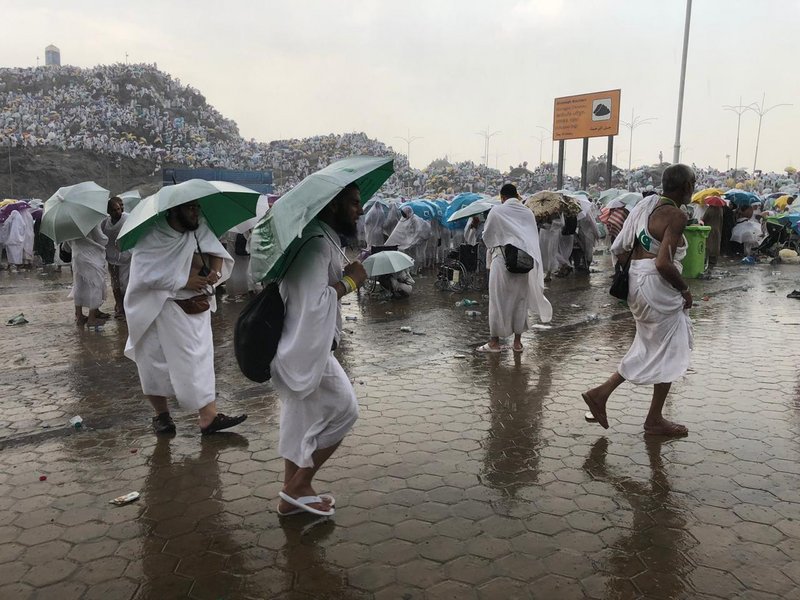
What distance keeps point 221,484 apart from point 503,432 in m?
1.91

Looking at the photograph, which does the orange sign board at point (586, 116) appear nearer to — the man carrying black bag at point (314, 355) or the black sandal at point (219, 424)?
the black sandal at point (219, 424)

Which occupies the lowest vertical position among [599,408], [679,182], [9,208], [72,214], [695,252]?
[599,408]

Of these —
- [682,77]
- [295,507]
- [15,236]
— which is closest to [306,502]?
[295,507]

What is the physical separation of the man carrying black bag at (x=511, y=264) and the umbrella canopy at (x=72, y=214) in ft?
15.1

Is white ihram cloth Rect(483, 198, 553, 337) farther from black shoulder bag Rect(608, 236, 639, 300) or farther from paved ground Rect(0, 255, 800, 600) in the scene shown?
black shoulder bag Rect(608, 236, 639, 300)

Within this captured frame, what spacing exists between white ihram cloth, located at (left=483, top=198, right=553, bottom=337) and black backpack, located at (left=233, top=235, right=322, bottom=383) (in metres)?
4.00

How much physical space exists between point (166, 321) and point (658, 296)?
321 centimetres

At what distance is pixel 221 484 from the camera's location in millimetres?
3584

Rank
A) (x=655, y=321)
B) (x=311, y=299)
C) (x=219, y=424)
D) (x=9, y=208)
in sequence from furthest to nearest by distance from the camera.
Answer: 1. (x=9, y=208)
2. (x=219, y=424)
3. (x=655, y=321)
4. (x=311, y=299)

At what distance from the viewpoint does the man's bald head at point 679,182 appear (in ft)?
12.8

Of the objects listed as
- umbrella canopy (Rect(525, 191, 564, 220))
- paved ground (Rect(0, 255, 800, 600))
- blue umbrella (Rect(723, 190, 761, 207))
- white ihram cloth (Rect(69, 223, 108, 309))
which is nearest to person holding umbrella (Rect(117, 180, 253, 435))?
paved ground (Rect(0, 255, 800, 600))

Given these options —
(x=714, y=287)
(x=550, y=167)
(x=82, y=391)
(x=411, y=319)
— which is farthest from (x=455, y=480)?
(x=550, y=167)

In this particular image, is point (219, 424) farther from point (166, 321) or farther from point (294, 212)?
point (294, 212)

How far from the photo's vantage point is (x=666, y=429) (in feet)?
13.6
